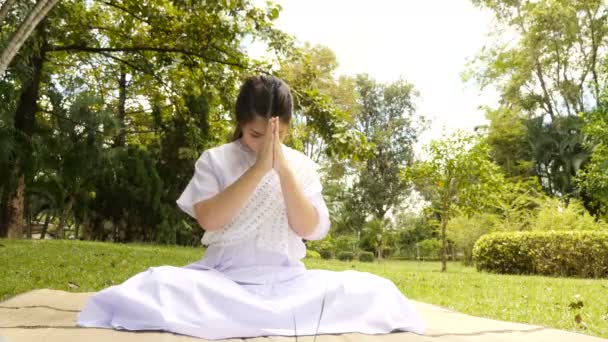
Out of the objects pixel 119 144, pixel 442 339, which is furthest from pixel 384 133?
pixel 442 339

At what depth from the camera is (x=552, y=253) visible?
31.7ft

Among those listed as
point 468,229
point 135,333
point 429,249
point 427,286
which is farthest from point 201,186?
point 429,249

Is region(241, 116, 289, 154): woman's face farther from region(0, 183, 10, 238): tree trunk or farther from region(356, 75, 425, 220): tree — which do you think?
region(356, 75, 425, 220): tree

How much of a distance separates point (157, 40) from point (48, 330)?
699 cm

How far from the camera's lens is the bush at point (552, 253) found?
31.1ft

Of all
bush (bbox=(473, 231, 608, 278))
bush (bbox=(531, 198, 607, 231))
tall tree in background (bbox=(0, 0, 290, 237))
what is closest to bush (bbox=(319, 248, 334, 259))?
tall tree in background (bbox=(0, 0, 290, 237))

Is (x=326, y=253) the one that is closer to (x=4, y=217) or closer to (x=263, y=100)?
(x=4, y=217)

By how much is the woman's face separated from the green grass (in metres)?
2.25

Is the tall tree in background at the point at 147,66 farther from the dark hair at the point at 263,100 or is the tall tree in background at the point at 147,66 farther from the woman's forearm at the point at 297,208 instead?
the woman's forearm at the point at 297,208

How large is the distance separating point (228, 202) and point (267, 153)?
25 centimetres

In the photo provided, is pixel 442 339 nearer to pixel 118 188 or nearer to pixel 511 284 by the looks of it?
pixel 511 284

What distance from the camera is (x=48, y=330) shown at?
2260mm

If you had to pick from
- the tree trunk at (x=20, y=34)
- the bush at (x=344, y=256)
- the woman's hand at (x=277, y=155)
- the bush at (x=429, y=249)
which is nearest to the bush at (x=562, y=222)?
the bush at (x=344, y=256)

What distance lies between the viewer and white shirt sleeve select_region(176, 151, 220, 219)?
2.27 meters
